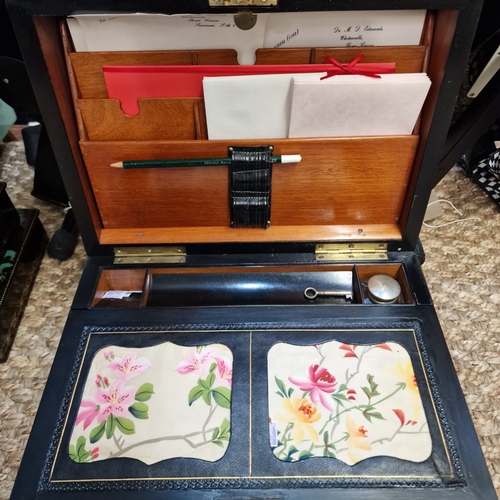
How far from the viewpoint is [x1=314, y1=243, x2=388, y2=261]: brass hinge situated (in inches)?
36.4

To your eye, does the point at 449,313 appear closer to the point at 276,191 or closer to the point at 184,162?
the point at 276,191

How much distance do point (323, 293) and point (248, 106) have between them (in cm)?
37

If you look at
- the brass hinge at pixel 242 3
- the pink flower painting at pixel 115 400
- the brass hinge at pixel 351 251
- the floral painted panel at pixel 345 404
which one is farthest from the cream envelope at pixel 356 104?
the pink flower painting at pixel 115 400

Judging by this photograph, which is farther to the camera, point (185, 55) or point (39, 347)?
point (39, 347)

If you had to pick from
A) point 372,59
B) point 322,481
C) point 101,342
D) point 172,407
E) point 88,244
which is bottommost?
point 322,481

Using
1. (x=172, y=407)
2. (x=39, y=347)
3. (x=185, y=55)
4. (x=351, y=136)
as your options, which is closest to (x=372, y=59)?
(x=351, y=136)

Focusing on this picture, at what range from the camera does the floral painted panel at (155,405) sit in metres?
0.71

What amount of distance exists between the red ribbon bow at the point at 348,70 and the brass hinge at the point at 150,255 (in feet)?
1.32

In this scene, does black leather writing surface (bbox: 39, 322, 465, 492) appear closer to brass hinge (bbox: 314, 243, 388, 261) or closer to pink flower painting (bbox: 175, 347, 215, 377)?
pink flower painting (bbox: 175, 347, 215, 377)

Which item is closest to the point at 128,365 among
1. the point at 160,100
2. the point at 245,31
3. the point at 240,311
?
the point at 240,311

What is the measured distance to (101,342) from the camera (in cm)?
82

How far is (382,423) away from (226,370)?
0.80 feet

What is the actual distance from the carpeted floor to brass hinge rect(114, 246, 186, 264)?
0.23 metres

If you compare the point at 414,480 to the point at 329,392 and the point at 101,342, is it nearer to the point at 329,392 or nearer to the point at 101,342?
the point at 329,392
